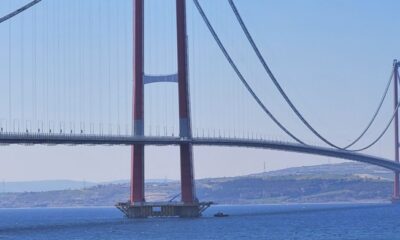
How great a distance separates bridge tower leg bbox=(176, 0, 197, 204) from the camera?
84000 mm

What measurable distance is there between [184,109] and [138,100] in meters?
3.15

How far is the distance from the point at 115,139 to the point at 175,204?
9.23 metres

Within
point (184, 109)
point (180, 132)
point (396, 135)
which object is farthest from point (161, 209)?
point (396, 135)

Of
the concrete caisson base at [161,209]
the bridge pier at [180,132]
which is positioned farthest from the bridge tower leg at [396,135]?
the bridge pier at [180,132]

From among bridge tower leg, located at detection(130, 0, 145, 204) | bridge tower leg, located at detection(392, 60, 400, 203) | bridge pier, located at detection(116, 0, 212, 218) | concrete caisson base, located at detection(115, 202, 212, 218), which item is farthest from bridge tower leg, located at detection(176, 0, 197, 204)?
bridge tower leg, located at detection(392, 60, 400, 203)

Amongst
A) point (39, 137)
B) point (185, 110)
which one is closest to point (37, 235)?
point (39, 137)

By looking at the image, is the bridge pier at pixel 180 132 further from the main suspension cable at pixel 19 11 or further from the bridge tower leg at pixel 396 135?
the bridge tower leg at pixel 396 135

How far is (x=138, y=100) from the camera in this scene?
82.8 m

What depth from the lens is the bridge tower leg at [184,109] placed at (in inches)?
3307

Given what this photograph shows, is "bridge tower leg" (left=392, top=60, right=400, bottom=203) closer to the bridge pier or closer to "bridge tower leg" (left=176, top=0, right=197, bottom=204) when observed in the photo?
the bridge pier

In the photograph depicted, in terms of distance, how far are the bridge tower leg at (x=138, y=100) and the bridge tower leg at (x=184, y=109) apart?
8.40 ft

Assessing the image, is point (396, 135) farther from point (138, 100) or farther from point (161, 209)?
point (138, 100)

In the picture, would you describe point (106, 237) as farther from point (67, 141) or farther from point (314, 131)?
point (314, 131)

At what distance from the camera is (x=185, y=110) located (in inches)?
3297
